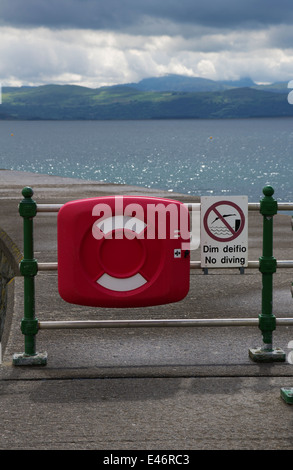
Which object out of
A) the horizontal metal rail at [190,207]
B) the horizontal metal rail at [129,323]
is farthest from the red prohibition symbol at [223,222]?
the horizontal metal rail at [129,323]

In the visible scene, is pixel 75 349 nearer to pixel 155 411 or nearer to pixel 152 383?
pixel 152 383

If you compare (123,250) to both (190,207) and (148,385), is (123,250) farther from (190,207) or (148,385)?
(148,385)

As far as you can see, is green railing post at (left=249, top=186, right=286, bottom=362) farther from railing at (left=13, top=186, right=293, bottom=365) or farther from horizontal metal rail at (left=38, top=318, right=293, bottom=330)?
horizontal metal rail at (left=38, top=318, right=293, bottom=330)

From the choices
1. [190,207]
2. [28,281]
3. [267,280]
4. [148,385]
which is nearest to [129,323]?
[148,385]

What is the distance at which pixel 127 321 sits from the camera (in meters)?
5.43

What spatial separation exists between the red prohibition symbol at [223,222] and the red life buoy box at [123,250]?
27cm

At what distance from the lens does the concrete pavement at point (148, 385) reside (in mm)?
4102

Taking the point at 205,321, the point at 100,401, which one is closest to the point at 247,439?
the point at 100,401

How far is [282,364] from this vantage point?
5.45m

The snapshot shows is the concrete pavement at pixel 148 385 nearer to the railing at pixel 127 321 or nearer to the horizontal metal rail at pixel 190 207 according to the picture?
the railing at pixel 127 321

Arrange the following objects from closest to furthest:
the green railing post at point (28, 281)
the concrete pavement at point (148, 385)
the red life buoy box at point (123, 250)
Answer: the concrete pavement at point (148, 385) < the red life buoy box at point (123, 250) < the green railing post at point (28, 281)

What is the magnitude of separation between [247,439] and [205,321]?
1.48m

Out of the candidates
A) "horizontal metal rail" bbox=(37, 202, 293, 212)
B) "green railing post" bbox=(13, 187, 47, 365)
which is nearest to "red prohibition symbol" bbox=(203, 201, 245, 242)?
"horizontal metal rail" bbox=(37, 202, 293, 212)

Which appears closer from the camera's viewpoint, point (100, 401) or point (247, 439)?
point (247, 439)
